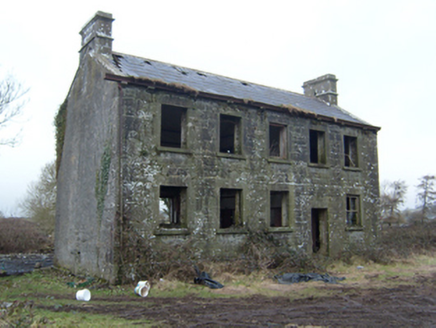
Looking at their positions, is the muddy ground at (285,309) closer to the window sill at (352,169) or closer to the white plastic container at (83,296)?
the white plastic container at (83,296)

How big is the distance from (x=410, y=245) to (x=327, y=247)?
22.6 ft

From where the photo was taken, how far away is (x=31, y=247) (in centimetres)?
2552

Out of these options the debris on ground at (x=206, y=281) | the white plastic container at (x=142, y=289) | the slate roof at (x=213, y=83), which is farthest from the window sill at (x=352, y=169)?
the white plastic container at (x=142, y=289)

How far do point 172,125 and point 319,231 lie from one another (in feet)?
24.8

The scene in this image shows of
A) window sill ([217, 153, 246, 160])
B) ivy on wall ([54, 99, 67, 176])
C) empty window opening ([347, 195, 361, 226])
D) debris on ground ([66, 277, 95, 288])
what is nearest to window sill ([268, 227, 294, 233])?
window sill ([217, 153, 246, 160])

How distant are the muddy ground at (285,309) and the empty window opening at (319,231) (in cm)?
547

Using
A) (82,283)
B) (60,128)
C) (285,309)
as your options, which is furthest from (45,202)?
(285,309)

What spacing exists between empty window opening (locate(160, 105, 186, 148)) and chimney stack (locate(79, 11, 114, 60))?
2.94 metres

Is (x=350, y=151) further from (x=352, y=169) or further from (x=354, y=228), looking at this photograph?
(x=354, y=228)

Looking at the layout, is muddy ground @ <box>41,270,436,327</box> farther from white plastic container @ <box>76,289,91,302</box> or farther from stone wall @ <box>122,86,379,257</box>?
stone wall @ <box>122,86,379,257</box>

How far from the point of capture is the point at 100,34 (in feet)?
46.9

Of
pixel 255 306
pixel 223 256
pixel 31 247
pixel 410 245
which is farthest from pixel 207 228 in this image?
pixel 31 247

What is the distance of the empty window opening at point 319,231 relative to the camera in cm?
1661

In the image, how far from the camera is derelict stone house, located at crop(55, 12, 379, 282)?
12148 mm
